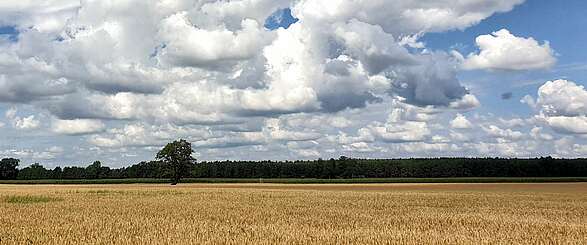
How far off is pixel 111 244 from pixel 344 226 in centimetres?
909

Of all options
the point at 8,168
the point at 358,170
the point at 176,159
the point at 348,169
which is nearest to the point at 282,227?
the point at 176,159

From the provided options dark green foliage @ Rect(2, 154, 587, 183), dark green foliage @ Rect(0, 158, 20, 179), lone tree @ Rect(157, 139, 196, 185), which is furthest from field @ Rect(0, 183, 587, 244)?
dark green foliage @ Rect(0, 158, 20, 179)

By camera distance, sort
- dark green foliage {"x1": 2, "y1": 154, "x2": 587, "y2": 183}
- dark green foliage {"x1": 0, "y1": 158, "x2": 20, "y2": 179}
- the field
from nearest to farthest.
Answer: the field, dark green foliage {"x1": 2, "y1": 154, "x2": 587, "y2": 183}, dark green foliage {"x1": 0, "y1": 158, "x2": 20, "y2": 179}

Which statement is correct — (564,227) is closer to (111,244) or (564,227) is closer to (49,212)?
(111,244)

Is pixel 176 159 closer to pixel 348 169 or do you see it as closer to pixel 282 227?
pixel 348 169

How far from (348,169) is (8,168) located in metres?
104

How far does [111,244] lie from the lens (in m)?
16.1

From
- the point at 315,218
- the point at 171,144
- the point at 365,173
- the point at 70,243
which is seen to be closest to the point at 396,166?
the point at 365,173

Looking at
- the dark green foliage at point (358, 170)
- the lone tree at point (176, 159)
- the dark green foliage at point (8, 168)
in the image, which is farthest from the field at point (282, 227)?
the dark green foliage at point (8, 168)

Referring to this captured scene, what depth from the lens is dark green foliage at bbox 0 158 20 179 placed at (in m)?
187

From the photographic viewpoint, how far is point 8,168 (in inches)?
7416

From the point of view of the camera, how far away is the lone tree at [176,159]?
11012cm

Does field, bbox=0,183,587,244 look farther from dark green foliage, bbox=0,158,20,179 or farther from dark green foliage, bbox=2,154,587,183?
dark green foliage, bbox=0,158,20,179

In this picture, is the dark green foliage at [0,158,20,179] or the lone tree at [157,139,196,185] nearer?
the lone tree at [157,139,196,185]
